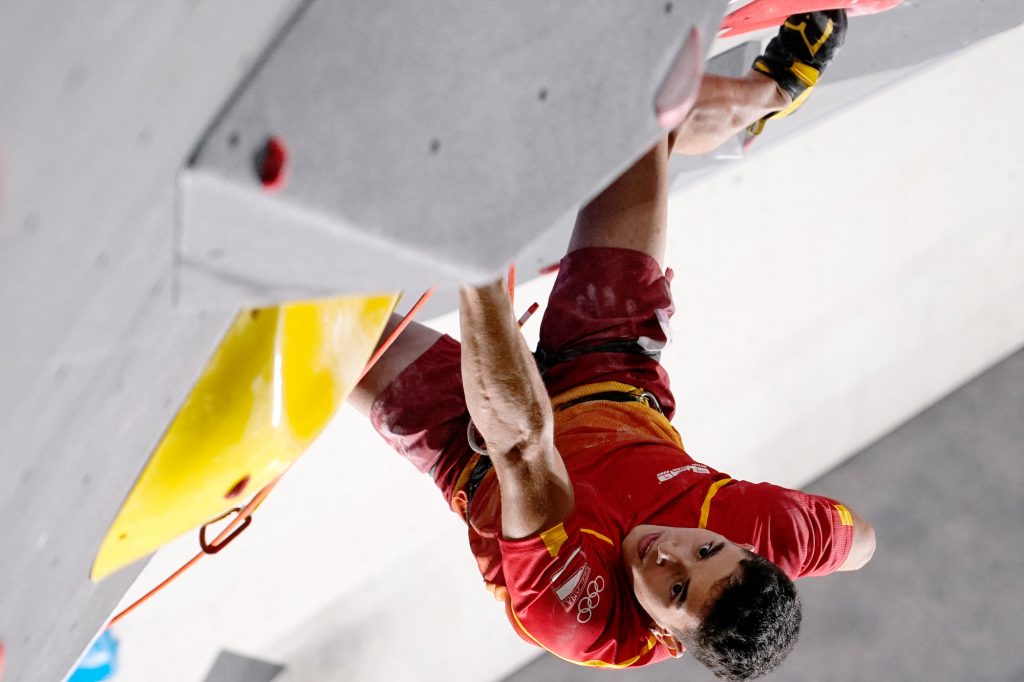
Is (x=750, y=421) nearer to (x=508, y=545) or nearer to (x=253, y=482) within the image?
(x=508, y=545)

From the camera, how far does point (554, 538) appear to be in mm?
1185

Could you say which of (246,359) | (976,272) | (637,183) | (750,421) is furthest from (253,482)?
(976,272)

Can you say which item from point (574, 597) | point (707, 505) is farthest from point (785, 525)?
point (574, 597)

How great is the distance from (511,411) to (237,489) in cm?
29

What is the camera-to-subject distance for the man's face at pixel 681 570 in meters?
1.27

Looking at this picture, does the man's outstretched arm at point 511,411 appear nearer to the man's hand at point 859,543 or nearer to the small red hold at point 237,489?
the small red hold at point 237,489

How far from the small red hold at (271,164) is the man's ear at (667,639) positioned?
3.28 feet

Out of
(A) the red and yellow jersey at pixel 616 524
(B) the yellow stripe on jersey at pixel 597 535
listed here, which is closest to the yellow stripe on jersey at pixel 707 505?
(A) the red and yellow jersey at pixel 616 524

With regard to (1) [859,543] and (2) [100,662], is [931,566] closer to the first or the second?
(1) [859,543]

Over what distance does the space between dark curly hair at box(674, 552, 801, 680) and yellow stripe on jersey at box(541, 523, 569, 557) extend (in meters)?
0.23

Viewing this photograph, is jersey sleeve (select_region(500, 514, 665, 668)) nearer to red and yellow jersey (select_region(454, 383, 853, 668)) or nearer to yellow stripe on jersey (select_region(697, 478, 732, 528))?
red and yellow jersey (select_region(454, 383, 853, 668))

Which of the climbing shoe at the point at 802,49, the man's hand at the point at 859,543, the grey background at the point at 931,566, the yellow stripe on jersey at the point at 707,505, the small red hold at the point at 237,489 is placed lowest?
the grey background at the point at 931,566

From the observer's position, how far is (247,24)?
52 cm

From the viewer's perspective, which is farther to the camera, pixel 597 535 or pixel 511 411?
pixel 597 535
